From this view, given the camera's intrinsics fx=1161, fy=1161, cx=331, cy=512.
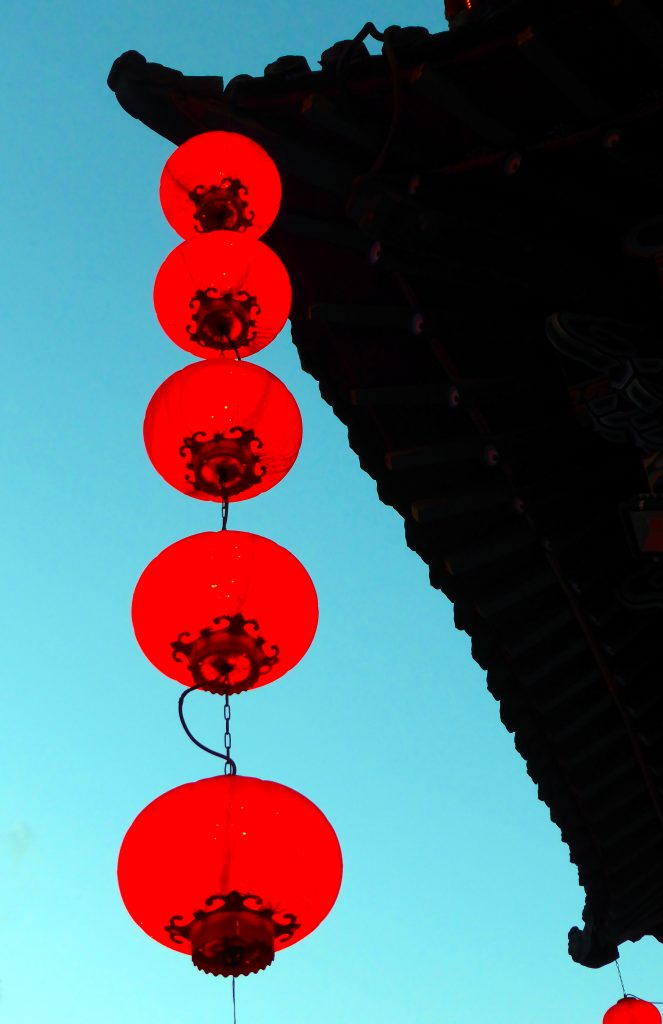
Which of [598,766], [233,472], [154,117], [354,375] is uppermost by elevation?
[154,117]

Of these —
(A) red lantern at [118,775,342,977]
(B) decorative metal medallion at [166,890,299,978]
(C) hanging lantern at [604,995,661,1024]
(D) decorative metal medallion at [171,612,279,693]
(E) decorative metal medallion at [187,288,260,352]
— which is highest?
(E) decorative metal medallion at [187,288,260,352]

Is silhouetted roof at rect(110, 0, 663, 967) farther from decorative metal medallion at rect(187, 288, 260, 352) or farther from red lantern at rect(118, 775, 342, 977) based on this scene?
red lantern at rect(118, 775, 342, 977)

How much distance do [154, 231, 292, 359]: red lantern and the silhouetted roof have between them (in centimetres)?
77

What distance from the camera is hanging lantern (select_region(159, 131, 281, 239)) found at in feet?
16.4

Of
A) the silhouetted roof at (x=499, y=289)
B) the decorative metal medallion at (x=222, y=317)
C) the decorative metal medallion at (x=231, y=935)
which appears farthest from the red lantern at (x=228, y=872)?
the silhouetted roof at (x=499, y=289)

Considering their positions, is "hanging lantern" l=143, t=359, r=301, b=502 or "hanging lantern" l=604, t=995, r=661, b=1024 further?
"hanging lantern" l=604, t=995, r=661, b=1024

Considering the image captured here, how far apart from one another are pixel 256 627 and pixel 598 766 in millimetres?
4485

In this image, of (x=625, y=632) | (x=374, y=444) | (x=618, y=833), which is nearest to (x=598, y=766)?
(x=618, y=833)

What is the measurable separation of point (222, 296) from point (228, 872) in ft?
7.66

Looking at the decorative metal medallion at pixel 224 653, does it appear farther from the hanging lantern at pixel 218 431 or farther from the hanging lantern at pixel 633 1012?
the hanging lantern at pixel 633 1012

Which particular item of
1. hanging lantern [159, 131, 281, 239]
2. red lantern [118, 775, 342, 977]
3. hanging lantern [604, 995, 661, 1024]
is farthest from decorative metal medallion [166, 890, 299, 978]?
hanging lantern [604, 995, 661, 1024]

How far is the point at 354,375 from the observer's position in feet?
19.7

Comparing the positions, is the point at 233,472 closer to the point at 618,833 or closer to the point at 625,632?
the point at 625,632

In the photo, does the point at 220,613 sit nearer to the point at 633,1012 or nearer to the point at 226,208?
the point at 226,208
